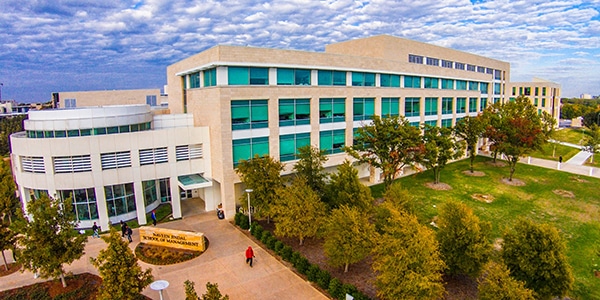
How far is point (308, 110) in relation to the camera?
3300 centimetres

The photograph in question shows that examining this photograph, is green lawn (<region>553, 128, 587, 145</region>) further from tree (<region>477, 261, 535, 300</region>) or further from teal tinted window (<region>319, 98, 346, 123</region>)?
tree (<region>477, 261, 535, 300</region>)

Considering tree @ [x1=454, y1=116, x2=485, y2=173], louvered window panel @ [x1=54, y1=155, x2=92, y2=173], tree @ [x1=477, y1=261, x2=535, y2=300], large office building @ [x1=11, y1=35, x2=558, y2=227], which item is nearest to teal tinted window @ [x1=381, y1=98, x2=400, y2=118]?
large office building @ [x1=11, y1=35, x2=558, y2=227]

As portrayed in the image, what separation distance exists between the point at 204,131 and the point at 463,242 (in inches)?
828

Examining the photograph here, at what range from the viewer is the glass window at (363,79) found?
36.7 m

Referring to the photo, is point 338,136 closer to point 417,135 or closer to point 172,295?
point 417,135

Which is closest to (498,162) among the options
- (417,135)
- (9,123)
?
(417,135)

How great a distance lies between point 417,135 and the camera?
32281mm

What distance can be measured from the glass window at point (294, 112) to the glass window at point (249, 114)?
61.1 inches

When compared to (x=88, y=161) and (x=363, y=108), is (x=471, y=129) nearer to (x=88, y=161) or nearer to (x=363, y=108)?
(x=363, y=108)

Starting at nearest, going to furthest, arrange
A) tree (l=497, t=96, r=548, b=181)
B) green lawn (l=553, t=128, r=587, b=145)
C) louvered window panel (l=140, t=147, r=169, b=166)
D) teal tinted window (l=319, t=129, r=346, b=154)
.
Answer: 1. louvered window panel (l=140, t=147, r=169, b=166)
2. teal tinted window (l=319, t=129, r=346, b=154)
3. tree (l=497, t=96, r=548, b=181)
4. green lawn (l=553, t=128, r=587, b=145)

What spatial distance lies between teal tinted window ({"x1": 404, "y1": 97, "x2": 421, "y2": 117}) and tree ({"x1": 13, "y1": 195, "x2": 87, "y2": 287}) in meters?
36.0

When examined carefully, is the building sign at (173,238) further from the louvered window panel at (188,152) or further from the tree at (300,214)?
the louvered window panel at (188,152)

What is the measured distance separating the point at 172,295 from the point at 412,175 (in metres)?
32.2

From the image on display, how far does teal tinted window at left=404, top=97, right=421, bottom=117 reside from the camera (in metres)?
43.5
